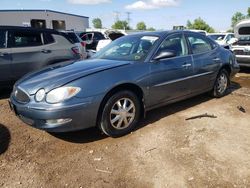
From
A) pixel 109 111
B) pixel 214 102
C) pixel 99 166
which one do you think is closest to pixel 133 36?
pixel 109 111

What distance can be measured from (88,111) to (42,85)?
28.3 inches

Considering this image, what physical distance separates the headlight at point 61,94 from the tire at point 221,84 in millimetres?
3543

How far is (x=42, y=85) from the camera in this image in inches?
145

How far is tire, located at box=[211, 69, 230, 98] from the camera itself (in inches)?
235

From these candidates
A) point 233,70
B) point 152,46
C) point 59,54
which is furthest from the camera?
point 59,54

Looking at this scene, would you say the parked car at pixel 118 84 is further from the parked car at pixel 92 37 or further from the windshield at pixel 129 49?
the parked car at pixel 92 37

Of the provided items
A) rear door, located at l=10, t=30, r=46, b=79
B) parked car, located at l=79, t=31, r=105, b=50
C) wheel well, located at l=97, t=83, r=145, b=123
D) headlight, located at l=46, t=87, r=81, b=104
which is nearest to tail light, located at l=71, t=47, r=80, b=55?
rear door, located at l=10, t=30, r=46, b=79

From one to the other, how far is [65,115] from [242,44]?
806cm

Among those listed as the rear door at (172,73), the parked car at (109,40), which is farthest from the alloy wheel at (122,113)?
the parked car at (109,40)

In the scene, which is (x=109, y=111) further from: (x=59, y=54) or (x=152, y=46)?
(x=59, y=54)

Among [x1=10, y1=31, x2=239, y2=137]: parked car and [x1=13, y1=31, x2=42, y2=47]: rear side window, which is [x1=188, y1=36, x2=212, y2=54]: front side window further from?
[x1=13, y1=31, x2=42, y2=47]: rear side window

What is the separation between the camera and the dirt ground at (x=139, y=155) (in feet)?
9.96

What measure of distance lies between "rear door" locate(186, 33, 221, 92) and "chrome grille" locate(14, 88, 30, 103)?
117 inches

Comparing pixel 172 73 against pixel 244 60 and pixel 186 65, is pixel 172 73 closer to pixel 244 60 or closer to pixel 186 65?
pixel 186 65
